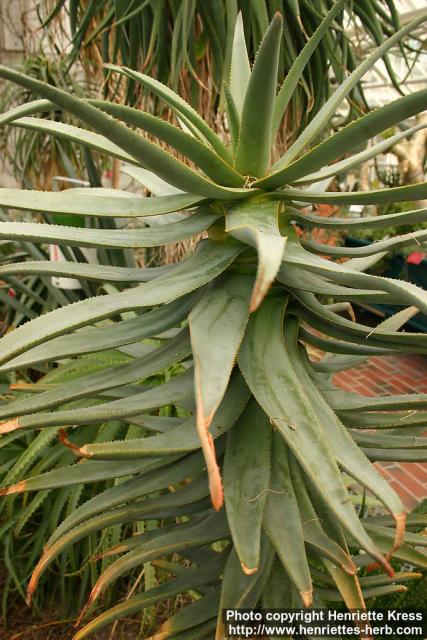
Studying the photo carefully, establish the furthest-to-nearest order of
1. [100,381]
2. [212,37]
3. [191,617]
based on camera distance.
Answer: [212,37]
[191,617]
[100,381]

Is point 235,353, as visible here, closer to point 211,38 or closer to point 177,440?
point 177,440

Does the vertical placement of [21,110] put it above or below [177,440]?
above

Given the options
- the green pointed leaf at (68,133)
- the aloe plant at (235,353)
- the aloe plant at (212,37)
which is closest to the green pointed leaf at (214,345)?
the aloe plant at (235,353)

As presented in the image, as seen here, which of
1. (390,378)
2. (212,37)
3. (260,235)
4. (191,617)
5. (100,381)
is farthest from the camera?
(390,378)

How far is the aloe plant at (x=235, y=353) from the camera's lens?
450 millimetres

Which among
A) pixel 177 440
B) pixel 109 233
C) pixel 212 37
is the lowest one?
pixel 177 440

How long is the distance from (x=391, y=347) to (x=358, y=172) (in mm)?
6917

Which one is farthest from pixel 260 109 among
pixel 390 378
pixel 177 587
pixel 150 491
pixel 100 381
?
pixel 390 378

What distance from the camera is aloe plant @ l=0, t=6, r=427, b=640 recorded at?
0.45 metres

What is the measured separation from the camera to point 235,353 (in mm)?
447

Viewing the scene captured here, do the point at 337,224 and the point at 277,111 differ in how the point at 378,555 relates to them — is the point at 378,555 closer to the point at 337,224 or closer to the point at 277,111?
the point at 337,224

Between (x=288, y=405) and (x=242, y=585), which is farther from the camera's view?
(x=242, y=585)

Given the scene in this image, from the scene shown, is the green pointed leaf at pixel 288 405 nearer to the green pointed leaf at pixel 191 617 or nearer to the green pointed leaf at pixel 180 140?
the green pointed leaf at pixel 180 140

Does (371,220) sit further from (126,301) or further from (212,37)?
(212,37)
